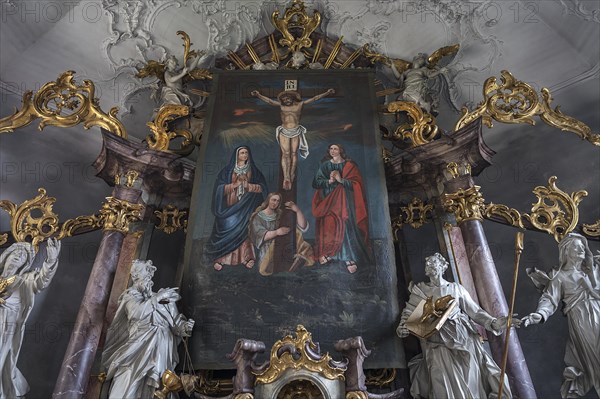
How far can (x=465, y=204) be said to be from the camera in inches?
361

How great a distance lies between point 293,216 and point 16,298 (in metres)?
3.93

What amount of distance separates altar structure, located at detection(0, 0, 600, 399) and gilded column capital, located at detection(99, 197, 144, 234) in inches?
1.9

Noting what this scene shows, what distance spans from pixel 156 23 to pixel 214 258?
5.75 metres

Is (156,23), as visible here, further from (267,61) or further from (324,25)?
(324,25)

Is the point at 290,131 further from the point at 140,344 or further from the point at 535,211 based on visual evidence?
the point at 140,344

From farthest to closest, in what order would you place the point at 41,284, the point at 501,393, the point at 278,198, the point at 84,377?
the point at 278,198 < the point at 41,284 < the point at 84,377 < the point at 501,393

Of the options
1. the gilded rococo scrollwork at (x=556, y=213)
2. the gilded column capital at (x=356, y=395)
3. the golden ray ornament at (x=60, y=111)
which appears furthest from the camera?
the golden ray ornament at (x=60, y=111)

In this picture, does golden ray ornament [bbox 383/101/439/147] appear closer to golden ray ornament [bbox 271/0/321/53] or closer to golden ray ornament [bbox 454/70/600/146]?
golden ray ornament [bbox 454/70/600/146]

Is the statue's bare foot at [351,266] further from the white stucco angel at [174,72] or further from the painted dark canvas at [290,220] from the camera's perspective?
the white stucco angel at [174,72]

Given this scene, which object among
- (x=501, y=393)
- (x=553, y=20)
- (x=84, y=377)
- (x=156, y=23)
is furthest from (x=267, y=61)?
(x=501, y=393)

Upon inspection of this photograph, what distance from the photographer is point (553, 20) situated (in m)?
11.4

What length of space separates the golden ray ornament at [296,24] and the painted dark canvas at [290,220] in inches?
44.9

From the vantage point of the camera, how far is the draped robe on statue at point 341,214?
349 inches

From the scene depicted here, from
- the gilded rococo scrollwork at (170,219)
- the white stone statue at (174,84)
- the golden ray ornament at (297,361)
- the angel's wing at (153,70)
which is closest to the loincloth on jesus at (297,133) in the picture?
the white stone statue at (174,84)
